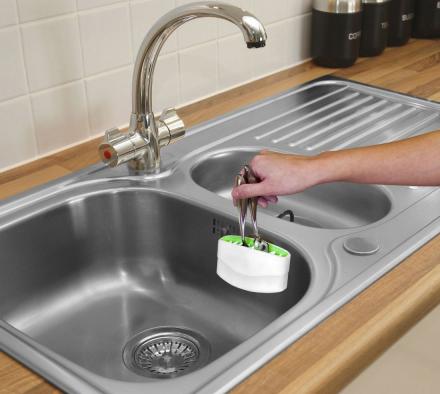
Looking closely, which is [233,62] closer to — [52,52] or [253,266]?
[52,52]

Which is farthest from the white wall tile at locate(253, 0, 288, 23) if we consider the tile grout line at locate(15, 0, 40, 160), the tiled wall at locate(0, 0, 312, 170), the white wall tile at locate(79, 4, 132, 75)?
the tile grout line at locate(15, 0, 40, 160)

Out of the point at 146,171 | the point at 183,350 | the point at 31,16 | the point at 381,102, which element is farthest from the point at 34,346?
the point at 381,102

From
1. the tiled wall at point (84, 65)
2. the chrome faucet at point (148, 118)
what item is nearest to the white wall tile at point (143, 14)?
the tiled wall at point (84, 65)

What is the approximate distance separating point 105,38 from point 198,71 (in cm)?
26

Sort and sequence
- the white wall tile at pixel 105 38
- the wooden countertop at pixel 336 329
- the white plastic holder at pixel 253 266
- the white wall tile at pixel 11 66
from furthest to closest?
the white wall tile at pixel 105 38
the white wall tile at pixel 11 66
the white plastic holder at pixel 253 266
the wooden countertop at pixel 336 329

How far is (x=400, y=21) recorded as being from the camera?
176 centimetres

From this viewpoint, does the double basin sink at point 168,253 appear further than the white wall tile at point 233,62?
No

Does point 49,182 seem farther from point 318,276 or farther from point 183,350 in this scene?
point 318,276

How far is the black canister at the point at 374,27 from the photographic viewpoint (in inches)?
64.3

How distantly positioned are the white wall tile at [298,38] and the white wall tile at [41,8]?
1.97 feet

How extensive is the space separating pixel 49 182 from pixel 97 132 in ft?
0.62

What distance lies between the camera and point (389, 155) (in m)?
0.95

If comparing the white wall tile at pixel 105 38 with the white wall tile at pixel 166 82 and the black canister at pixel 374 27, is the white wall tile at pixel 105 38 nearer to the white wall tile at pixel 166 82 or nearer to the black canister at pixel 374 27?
the white wall tile at pixel 166 82

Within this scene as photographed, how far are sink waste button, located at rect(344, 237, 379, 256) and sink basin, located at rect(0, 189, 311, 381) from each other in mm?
81
